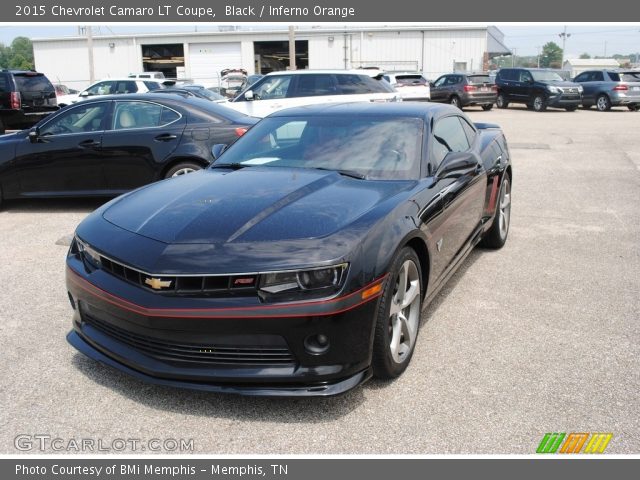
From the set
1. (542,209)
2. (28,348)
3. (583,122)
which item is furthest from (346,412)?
(583,122)

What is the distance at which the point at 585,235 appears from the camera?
22.3ft

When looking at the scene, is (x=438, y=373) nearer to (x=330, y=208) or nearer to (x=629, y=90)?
(x=330, y=208)

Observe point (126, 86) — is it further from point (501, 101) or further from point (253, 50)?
point (253, 50)

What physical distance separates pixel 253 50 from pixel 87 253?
4794 centimetres

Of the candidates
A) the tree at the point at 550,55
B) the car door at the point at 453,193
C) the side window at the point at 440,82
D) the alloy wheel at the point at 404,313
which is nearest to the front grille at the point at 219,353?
the alloy wheel at the point at 404,313

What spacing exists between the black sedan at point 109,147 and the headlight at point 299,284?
203 inches

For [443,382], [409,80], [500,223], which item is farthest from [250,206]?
[409,80]

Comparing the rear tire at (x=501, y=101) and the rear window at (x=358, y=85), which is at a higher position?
the rear window at (x=358, y=85)

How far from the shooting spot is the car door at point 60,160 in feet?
26.0

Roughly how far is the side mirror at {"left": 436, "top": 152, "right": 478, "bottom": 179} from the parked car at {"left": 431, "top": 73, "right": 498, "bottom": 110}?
75.5ft

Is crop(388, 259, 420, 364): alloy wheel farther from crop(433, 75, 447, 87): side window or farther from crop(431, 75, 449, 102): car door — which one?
crop(433, 75, 447, 87): side window

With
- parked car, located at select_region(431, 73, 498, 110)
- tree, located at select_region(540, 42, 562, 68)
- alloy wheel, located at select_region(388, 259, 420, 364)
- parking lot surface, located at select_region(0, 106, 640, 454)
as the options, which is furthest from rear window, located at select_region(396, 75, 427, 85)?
tree, located at select_region(540, 42, 562, 68)

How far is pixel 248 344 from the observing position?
9.77 feet

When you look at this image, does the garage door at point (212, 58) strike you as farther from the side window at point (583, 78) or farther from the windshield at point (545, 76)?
the side window at point (583, 78)
